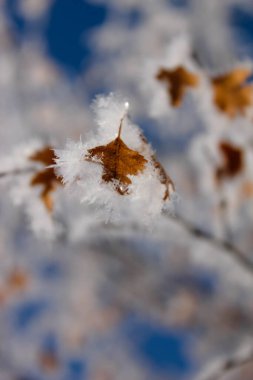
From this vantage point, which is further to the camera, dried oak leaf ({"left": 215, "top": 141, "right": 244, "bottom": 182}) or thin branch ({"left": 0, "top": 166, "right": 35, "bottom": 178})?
dried oak leaf ({"left": 215, "top": 141, "right": 244, "bottom": 182})

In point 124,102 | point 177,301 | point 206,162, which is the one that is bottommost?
point 124,102

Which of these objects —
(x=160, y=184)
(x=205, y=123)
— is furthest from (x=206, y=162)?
(x=160, y=184)

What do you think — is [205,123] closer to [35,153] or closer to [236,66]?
[236,66]

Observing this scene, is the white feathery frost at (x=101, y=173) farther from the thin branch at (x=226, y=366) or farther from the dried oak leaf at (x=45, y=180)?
the thin branch at (x=226, y=366)

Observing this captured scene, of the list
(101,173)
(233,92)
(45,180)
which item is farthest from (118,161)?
(233,92)

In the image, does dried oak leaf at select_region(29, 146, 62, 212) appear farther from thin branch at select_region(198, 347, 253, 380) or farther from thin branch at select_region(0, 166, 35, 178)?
thin branch at select_region(198, 347, 253, 380)

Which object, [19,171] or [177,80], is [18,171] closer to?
[19,171]

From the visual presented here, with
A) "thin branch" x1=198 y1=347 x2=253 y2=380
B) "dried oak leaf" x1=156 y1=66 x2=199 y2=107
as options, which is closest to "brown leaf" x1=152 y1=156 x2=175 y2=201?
"dried oak leaf" x1=156 y1=66 x2=199 y2=107

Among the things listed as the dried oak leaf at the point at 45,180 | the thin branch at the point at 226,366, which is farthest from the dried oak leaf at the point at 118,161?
the thin branch at the point at 226,366
